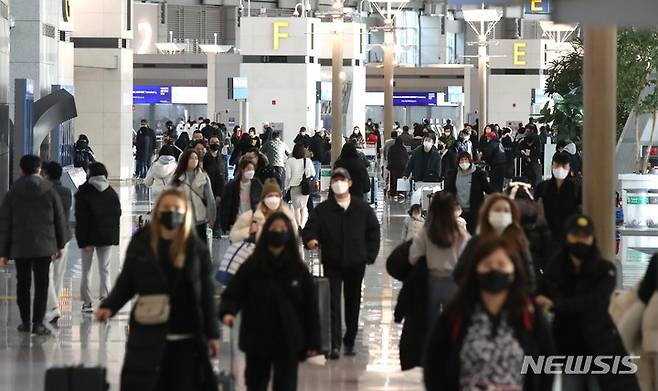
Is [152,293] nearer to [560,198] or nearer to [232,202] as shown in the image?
[560,198]

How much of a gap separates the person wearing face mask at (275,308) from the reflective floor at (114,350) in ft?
7.93

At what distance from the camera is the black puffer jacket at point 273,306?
29.1 feet

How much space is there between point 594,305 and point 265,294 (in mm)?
1839

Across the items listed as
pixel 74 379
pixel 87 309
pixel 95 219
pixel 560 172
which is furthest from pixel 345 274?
pixel 74 379

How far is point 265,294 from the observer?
892 cm

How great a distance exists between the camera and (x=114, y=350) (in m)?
13.1

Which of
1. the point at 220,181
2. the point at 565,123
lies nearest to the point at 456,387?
the point at 220,181

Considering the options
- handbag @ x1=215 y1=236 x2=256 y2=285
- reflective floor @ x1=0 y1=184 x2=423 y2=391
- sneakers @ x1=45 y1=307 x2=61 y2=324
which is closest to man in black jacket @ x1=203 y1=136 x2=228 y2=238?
reflective floor @ x1=0 y1=184 x2=423 y2=391

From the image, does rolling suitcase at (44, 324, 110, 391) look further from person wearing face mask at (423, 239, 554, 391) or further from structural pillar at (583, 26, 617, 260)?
structural pillar at (583, 26, 617, 260)

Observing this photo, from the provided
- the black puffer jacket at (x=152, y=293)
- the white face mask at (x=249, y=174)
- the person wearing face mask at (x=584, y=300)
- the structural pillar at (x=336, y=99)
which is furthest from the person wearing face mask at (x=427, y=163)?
the black puffer jacket at (x=152, y=293)

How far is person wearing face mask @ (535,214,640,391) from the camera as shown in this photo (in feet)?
28.5

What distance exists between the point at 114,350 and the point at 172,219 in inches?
193

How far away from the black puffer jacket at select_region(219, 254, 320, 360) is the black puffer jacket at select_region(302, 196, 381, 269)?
3534mm

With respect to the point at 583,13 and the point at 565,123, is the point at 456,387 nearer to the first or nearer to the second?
the point at 583,13
